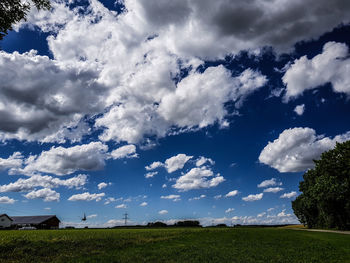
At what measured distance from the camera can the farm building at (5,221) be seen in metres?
112

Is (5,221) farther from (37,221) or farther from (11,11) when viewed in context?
(11,11)

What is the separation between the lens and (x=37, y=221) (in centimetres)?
11344

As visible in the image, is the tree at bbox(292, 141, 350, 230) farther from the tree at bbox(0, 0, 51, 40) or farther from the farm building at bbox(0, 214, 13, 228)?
the farm building at bbox(0, 214, 13, 228)

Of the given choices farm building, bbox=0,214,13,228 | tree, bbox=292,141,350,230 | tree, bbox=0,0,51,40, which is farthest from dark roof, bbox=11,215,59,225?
tree, bbox=0,0,51,40

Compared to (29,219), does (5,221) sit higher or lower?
lower

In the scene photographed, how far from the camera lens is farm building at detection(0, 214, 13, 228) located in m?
112

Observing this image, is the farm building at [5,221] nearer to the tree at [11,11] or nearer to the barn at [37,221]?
the barn at [37,221]

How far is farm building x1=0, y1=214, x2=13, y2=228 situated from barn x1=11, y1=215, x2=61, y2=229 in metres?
1.76

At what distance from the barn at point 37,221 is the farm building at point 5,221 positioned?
176 centimetres

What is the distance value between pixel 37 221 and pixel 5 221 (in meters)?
14.9

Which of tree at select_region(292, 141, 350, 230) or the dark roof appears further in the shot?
the dark roof

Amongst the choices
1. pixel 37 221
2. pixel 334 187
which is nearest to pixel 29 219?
pixel 37 221

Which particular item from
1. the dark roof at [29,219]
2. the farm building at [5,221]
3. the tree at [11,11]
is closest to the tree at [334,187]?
the tree at [11,11]

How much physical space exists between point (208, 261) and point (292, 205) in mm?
88884
